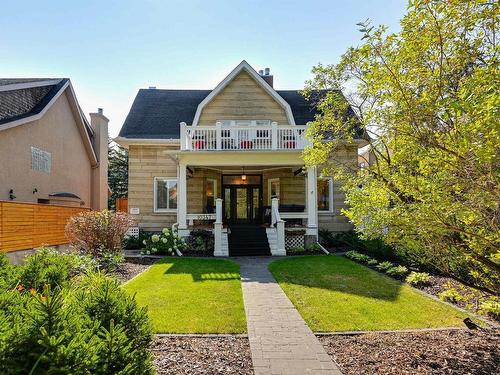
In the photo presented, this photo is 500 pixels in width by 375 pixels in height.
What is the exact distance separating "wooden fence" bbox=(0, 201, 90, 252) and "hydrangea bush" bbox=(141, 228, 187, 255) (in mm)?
3120

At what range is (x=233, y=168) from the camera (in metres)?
17.3

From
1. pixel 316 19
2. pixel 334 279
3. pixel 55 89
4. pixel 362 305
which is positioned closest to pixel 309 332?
pixel 362 305

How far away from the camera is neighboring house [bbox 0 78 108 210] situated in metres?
12.4

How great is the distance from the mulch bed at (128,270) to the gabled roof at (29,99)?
251 inches

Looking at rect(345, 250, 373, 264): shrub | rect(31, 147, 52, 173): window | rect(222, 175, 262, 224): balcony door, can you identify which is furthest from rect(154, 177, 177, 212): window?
rect(345, 250, 373, 264): shrub

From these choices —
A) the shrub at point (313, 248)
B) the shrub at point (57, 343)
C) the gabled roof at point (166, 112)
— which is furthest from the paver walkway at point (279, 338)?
the gabled roof at point (166, 112)

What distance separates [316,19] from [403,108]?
5715 millimetres

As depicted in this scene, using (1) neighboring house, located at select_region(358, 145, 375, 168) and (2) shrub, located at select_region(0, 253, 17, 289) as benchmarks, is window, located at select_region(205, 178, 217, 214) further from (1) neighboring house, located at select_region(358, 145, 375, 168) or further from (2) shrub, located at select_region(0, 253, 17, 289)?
(2) shrub, located at select_region(0, 253, 17, 289)

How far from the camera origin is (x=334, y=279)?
8.55m

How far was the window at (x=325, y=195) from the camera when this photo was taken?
16.9 meters

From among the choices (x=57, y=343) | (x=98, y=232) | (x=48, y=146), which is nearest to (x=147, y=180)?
(x=48, y=146)

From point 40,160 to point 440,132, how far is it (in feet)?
50.1

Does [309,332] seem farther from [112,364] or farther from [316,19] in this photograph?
[316,19]

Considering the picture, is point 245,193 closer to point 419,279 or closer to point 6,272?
point 419,279
